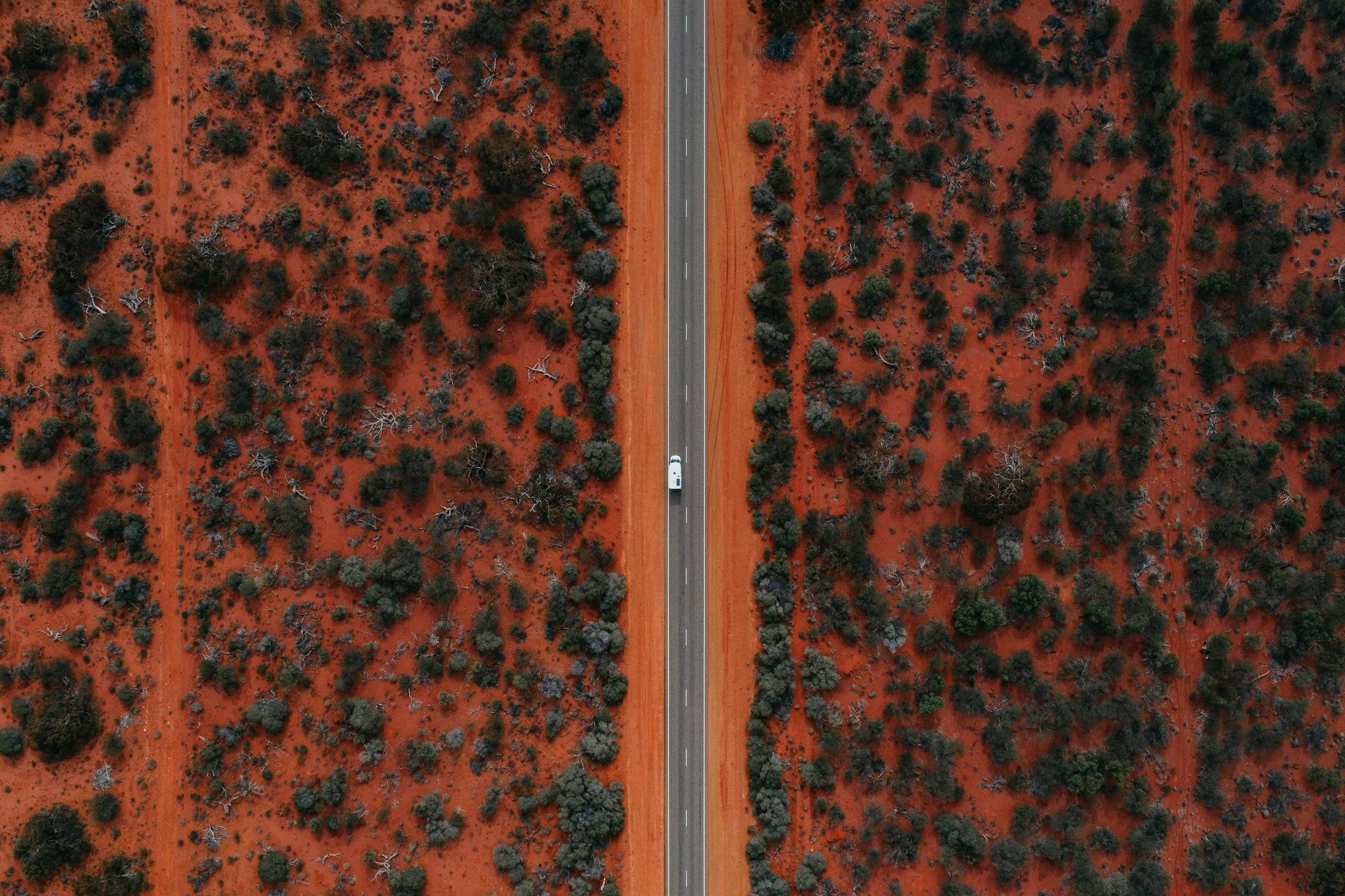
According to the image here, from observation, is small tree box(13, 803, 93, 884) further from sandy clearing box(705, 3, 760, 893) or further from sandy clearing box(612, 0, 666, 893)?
sandy clearing box(705, 3, 760, 893)

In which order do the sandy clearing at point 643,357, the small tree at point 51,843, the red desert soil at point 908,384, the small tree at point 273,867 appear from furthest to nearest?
1. the sandy clearing at point 643,357
2. the red desert soil at point 908,384
3. the small tree at point 273,867
4. the small tree at point 51,843

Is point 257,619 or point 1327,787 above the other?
point 257,619

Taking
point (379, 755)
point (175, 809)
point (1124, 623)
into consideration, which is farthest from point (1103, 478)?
point (175, 809)

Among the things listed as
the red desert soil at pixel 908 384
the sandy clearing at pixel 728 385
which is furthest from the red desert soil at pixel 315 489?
the red desert soil at pixel 908 384

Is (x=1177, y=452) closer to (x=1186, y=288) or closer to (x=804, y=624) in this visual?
(x=1186, y=288)

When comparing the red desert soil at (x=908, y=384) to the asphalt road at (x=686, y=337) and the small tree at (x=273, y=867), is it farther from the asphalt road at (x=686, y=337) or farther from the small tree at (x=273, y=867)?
the small tree at (x=273, y=867)
